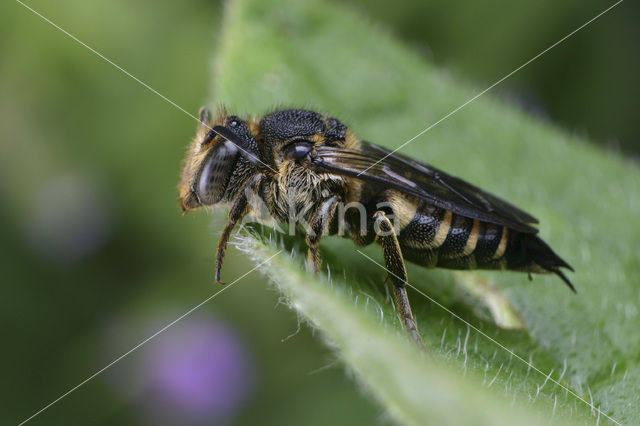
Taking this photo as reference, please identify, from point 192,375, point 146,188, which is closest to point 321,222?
point 146,188

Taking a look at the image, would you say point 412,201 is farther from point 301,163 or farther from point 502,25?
point 502,25

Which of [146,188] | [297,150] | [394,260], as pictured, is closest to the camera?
[394,260]

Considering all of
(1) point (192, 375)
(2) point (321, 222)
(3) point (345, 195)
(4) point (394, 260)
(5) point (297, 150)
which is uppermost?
(5) point (297, 150)

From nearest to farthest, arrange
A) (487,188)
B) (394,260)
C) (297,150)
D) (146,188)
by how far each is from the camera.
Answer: (394,260) → (297,150) → (487,188) → (146,188)

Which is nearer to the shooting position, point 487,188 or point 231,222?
point 231,222

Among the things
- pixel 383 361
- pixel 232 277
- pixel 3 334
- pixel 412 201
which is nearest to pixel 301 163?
pixel 412 201

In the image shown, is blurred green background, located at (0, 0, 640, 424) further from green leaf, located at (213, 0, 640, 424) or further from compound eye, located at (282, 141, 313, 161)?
compound eye, located at (282, 141, 313, 161)

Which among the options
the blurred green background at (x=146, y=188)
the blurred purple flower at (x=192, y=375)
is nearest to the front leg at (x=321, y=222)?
the blurred green background at (x=146, y=188)

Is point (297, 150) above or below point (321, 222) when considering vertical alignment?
above

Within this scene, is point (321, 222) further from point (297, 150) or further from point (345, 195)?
point (297, 150)
